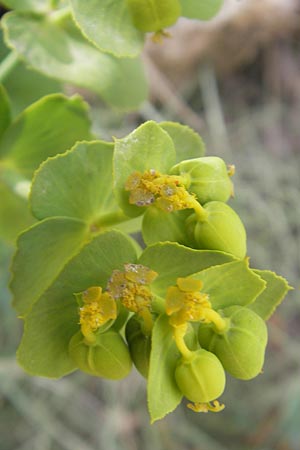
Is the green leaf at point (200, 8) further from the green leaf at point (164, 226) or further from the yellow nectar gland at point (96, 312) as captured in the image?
the yellow nectar gland at point (96, 312)

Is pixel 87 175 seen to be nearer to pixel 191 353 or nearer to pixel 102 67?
pixel 191 353

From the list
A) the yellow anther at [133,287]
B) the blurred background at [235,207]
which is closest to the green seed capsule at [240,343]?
the yellow anther at [133,287]

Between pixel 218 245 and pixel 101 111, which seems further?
pixel 101 111

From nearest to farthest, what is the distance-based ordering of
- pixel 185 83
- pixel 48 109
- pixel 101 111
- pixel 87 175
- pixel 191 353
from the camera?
1. pixel 191 353
2. pixel 87 175
3. pixel 48 109
4. pixel 101 111
5. pixel 185 83

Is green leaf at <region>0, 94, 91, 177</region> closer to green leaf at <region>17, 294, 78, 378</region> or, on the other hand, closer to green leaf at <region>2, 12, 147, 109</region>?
green leaf at <region>2, 12, 147, 109</region>

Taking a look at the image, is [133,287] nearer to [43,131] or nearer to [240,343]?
[240,343]

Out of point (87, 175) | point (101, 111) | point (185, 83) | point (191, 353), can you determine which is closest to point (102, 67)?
point (87, 175)
